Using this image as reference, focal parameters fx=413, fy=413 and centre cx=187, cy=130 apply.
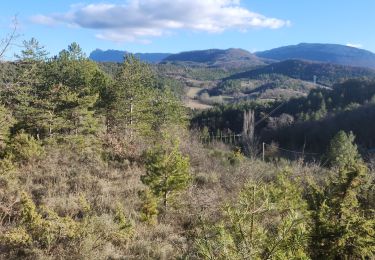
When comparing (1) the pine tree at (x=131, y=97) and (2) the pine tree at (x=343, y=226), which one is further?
(1) the pine tree at (x=131, y=97)

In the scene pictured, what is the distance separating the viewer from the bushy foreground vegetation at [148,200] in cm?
475

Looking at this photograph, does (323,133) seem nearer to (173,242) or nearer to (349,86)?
(349,86)

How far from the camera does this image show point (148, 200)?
11578 millimetres

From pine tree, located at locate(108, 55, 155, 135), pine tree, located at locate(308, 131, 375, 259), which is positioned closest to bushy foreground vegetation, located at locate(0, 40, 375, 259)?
pine tree, located at locate(308, 131, 375, 259)

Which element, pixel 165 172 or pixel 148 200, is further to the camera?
pixel 165 172

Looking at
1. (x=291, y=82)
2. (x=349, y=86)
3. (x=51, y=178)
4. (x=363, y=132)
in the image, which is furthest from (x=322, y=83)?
(x=51, y=178)

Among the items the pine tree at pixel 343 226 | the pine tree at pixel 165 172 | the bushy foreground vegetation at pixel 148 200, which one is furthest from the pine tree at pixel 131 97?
the pine tree at pixel 343 226

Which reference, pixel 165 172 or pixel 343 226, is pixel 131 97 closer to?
pixel 165 172

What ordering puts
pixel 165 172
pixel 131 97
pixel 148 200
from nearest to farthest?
1. pixel 148 200
2. pixel 165 172
3. pixel 131 97

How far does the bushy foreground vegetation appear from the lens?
4.75 meters

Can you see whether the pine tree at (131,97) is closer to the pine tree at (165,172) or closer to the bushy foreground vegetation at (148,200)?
the bushy foreground vegetation at (148,200)

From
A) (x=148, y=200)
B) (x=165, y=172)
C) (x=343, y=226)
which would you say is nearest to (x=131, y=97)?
(x=165, y=172)

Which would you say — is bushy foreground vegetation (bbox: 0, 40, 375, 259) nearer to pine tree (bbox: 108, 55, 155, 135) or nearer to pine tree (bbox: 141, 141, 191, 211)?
pine tree (bbox: 141, 141, 191, 211)

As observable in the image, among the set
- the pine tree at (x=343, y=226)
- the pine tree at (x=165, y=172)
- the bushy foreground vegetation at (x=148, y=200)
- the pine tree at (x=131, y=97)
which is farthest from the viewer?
the pine tree at (x=131, y=97)
